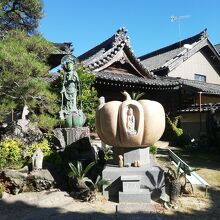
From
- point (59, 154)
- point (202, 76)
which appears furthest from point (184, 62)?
point (59, 154)

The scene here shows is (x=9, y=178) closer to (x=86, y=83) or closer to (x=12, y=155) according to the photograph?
(x=12, y=155)

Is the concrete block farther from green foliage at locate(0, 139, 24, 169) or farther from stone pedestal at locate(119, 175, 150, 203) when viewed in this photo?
green foliage at locate(0, 139, 24, 169)

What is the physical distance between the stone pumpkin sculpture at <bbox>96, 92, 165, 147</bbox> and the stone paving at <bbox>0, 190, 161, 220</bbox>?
1.66m

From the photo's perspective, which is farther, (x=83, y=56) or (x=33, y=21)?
→ (x=83, y=56)

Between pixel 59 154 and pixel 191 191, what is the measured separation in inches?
176

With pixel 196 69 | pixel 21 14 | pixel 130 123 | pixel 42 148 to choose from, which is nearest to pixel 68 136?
pixel 42 148

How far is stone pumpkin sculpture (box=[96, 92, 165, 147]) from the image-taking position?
8148mm

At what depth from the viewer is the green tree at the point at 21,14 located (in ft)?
37.7

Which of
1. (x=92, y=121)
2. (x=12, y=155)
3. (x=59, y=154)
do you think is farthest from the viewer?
(x=92, y=121)

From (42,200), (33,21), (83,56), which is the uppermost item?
(83,56)

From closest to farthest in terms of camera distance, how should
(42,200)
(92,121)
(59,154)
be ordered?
(42,200)
(59,154)
(92,121)

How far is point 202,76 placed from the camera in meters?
27.2

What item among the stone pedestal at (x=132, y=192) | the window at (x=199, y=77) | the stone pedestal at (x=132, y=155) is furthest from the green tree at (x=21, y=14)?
the window at (x=199, y=77)

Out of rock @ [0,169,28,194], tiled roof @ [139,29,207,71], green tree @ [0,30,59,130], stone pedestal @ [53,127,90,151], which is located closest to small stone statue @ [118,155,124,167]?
rock @ [0,169,28,194]
